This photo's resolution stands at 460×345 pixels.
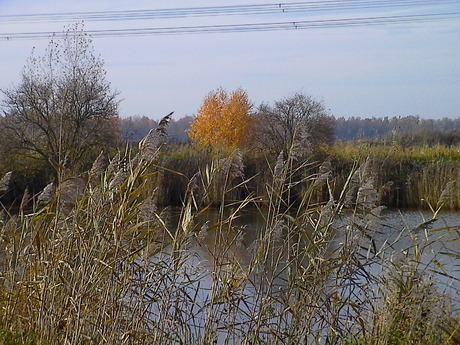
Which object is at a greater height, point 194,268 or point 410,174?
point 194,268

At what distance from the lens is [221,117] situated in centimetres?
3347

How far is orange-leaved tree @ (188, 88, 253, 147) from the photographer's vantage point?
102 feet

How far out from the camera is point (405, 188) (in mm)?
16953

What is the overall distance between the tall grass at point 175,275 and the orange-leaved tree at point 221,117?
1002 inches

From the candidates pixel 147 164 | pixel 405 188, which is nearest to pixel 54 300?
pixel 147 164

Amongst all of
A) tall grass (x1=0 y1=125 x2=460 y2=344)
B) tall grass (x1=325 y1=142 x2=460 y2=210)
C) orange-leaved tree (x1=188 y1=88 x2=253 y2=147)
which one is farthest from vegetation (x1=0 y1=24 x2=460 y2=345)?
orange-leaved tree (x1=188 y1=88 x2=253 y2=147)

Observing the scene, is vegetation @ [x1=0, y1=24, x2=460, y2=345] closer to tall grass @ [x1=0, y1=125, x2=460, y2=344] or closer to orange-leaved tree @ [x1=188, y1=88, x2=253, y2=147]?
tall grass @ [x1=0, y1=125, x2=460, y2=344]

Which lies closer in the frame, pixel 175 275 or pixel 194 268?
pixel 175 275

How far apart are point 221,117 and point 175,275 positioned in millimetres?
29817

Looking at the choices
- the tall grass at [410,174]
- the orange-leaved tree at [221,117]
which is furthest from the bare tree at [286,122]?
the orange-leaved tree at [221,117]

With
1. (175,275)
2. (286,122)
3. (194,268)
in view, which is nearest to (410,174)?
(286,122)

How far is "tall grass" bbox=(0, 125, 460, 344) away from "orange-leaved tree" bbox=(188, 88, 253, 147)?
25.5m

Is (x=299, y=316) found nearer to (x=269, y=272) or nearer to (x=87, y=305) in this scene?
(x=269, y=272)

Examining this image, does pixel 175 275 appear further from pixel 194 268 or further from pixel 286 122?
pixel 286 122
